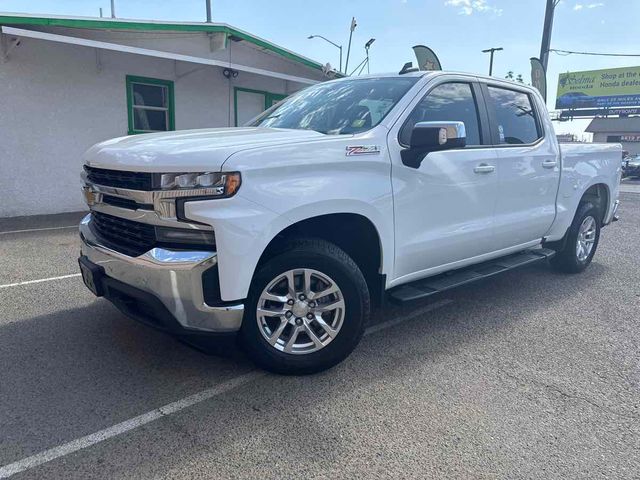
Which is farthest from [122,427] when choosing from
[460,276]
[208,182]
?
[460,276]

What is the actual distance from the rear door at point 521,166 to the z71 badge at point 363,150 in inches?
62.2

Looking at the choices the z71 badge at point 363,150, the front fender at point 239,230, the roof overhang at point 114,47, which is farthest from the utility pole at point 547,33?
the front fender at point 239,230

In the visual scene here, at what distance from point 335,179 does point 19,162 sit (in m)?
8.50

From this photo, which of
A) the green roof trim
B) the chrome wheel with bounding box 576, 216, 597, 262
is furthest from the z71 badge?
the green roof trim

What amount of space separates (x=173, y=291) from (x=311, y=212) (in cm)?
95

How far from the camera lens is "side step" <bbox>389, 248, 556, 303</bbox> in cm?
382

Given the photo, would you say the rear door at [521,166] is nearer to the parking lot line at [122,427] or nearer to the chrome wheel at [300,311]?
the chrome wheel at [300,311]

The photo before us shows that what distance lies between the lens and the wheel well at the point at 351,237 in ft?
10.6

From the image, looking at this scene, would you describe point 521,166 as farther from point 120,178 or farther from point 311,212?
point 120,178

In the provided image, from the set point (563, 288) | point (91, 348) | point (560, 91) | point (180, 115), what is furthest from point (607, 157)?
point (560, 91)

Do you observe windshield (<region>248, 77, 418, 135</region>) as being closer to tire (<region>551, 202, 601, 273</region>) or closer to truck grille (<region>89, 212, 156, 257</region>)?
truck grille (<region>89, 212, 156, 257</region>)

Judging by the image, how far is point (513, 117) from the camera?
484 centimetres

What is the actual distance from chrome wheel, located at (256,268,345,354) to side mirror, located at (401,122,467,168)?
1.11 meters

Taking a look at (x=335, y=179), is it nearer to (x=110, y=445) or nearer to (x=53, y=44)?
(x=110, y=445)
